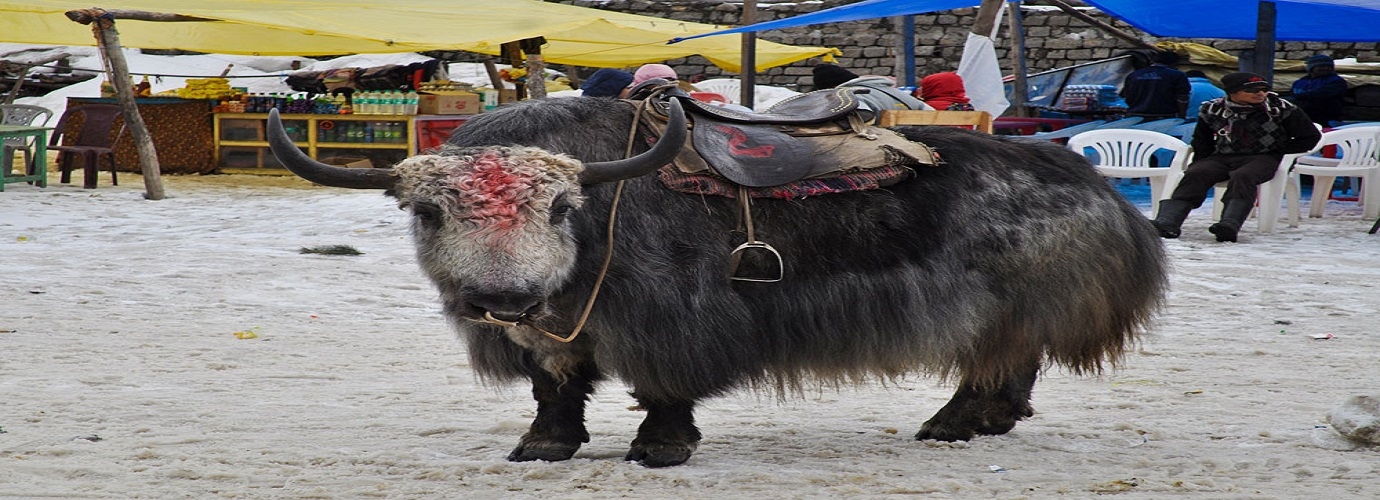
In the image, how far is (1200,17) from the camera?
36.6ft

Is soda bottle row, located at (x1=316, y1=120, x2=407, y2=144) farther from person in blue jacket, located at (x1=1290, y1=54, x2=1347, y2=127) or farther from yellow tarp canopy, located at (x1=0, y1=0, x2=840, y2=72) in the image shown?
person in blue jacket, located at (x1=1290, y1=54, x2=1347, y2=127)

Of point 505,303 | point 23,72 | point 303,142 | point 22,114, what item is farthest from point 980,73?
point 23,72

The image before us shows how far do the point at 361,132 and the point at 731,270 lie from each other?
32.8 ft

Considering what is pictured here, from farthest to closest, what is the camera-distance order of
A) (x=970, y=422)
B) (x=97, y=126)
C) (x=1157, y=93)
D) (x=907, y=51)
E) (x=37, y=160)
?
(x=907, y=51), (x=97, y=126), (x=37, y=160), (x=1157, y=93), (x=970, y=422)

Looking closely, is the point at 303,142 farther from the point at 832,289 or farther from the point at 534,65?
the point at 832,289

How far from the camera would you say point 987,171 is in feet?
11.8

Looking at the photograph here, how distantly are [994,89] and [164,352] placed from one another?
21.3 feet

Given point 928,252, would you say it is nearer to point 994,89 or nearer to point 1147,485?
point 1147,485

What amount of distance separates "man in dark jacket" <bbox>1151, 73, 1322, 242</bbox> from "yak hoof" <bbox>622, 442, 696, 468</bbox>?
5.61m

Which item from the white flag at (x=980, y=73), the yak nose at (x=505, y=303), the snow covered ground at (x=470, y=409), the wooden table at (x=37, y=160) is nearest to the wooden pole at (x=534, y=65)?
the white flag at (x=980, y=73)

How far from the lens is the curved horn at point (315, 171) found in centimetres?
304

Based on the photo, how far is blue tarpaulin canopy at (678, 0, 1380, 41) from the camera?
9484 mm

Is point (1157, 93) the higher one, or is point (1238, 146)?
point (1157, 93)

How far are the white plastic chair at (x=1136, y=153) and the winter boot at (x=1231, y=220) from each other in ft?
2.28
